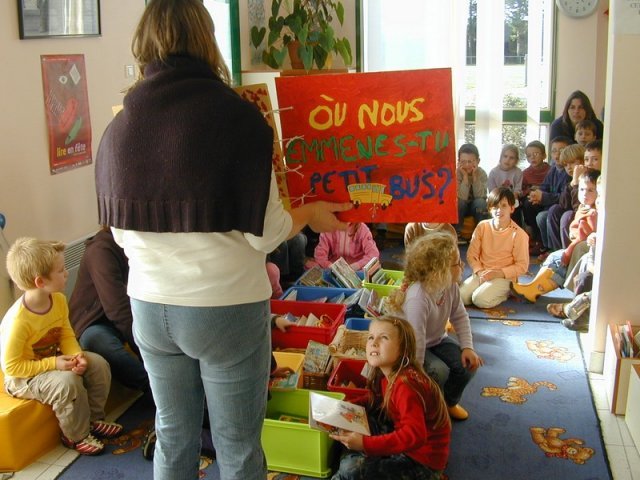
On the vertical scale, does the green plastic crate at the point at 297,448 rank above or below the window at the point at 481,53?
below

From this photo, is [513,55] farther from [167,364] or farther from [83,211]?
[167,364]

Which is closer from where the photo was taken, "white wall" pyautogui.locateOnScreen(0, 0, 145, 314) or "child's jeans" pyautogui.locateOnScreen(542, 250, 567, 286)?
"white wall" pyautogui.locateOnScreen(0, 0, 145, 314)

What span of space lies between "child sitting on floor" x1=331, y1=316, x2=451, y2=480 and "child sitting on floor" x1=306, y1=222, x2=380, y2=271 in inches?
75.8

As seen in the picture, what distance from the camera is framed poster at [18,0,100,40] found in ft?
10.1

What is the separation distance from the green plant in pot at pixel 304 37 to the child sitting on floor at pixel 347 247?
0.97 m

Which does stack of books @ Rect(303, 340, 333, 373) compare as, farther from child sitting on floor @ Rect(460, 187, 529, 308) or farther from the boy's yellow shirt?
child sitting on floor @ Rect(460, 187, 529, 308)

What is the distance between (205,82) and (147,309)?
1.63ft

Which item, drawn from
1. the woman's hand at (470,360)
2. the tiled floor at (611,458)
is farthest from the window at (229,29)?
the tiled floor at (611,458)

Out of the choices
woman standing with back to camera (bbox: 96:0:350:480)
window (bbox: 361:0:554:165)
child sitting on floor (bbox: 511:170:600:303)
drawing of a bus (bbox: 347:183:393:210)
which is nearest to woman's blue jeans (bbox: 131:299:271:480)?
woman standing with back to camera (bbox: 96:0:350:480)

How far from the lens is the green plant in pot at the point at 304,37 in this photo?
4.14 metres

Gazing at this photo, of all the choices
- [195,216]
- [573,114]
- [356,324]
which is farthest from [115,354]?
[573,114]

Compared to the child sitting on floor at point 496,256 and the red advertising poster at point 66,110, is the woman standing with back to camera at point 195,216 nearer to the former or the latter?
the red advertising poster at point 66,110

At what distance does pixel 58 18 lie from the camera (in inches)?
129

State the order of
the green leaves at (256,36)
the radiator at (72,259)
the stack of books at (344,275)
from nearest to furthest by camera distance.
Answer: the radiator at (72,259)
the stack of books at (344,275)
the green leaves at (256,36)
